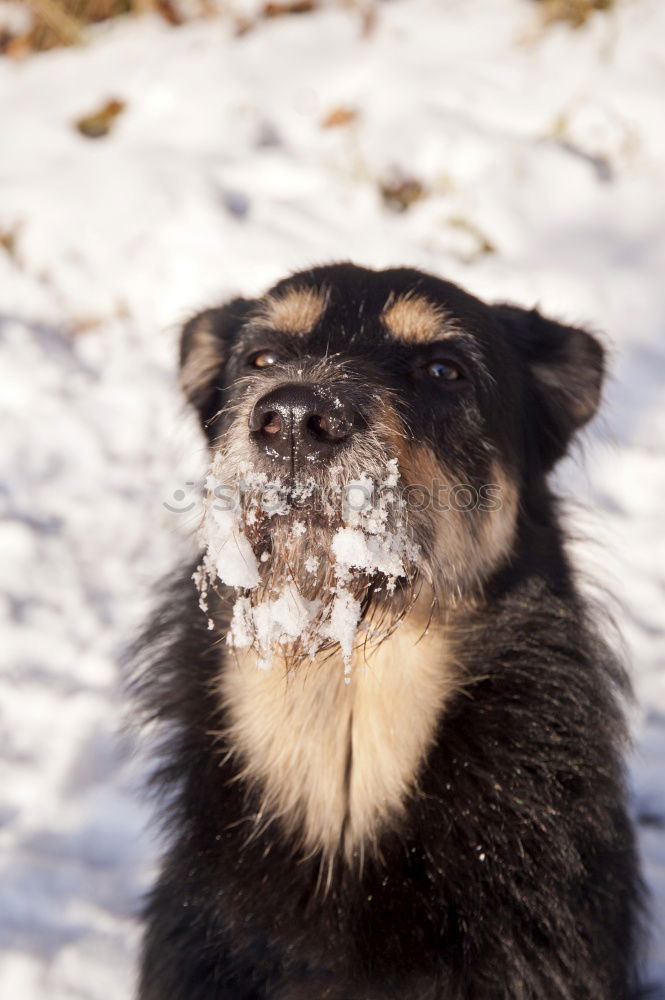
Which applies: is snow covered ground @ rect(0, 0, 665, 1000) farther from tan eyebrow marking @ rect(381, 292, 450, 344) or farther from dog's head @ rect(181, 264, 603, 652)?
tan eyebrow marking @ rect(381, 292, 450, 344)

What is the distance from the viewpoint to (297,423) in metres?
2.06

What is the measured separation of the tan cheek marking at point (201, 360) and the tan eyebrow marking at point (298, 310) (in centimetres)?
40

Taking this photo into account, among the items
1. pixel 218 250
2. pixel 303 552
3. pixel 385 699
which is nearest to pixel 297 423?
pixel 303 552

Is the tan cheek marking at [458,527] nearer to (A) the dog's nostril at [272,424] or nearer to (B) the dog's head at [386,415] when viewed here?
(B) the dog's head at [386,415]

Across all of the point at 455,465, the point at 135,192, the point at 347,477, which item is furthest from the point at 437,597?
the point at 135,192

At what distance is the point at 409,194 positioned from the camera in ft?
20.8

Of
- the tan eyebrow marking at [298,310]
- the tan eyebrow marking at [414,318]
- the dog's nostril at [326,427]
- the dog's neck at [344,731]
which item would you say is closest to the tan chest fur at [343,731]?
the dog's neck at [344,731]

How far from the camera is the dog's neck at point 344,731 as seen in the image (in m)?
2.54

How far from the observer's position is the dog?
2221 mm

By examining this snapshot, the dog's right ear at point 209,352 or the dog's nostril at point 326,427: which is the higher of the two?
the dog's nostril at point 326,427

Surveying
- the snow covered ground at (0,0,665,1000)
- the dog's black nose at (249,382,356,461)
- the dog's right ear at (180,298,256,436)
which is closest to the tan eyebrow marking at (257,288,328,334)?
the dog's right ear at (180,298,256,436)

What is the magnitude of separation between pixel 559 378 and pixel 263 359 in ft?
3.16

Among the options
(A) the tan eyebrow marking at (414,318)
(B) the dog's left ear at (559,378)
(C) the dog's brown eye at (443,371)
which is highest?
(A) the tan eyebrow marking at (414,318)

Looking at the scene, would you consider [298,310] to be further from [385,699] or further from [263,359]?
[385,699]
